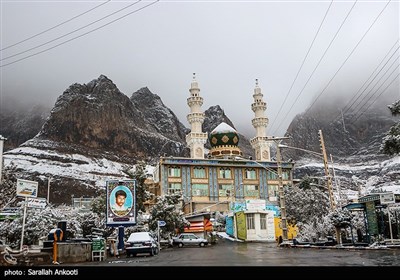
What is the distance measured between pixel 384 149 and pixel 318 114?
327 ft

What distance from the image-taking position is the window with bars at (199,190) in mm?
58022

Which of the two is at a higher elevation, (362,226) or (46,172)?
(46,172)

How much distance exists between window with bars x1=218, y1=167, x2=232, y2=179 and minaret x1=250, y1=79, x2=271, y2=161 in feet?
40.2

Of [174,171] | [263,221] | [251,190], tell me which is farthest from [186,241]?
[251,190]

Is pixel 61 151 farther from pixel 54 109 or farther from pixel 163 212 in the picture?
pixel 163 212

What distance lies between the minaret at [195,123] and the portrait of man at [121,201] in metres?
44.6

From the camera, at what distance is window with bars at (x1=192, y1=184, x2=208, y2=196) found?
190 feet

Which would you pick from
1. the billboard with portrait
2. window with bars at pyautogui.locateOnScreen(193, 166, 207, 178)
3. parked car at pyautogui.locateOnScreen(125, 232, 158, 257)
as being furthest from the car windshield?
window with bars at pyautogui.locateOnScreen(193, 166, 207, 178)

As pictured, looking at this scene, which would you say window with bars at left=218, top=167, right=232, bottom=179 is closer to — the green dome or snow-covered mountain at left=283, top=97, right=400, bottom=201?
the green dome

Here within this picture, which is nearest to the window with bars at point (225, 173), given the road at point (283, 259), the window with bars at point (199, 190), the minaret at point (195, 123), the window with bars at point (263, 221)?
the window with bars at point (199, 190)

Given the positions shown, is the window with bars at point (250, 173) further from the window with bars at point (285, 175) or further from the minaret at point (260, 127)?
the minaret at point (260, 127)
